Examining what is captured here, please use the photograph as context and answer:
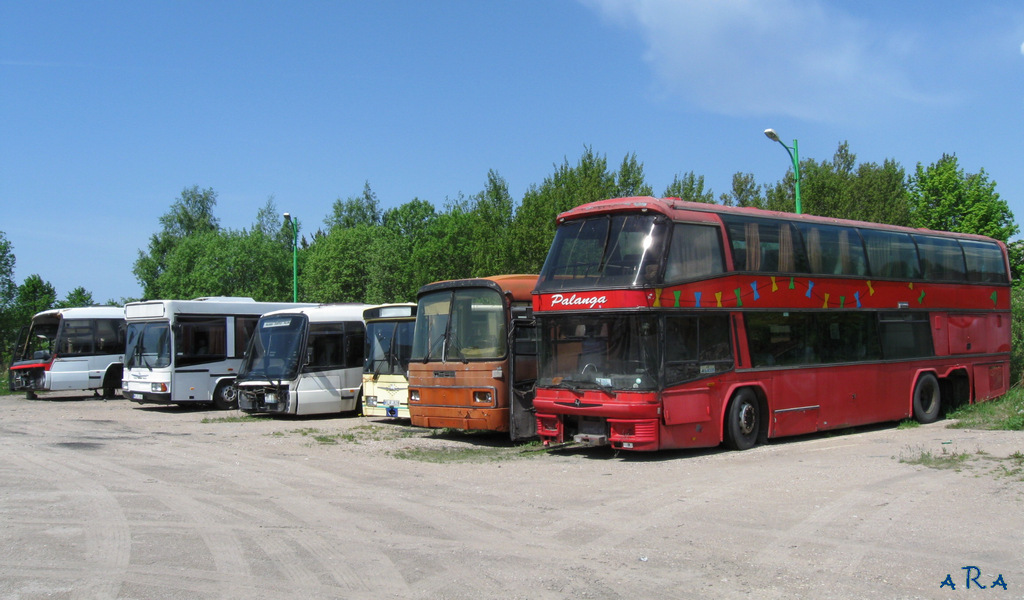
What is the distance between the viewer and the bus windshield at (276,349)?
19844mm

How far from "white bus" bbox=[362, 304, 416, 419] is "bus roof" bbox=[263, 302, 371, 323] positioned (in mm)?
1951

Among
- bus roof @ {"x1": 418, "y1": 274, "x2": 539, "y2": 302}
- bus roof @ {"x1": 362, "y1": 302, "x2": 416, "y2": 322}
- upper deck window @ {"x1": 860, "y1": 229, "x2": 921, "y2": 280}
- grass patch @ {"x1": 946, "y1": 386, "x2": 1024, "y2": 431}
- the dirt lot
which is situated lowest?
the dirt lot

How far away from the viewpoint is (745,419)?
1344cm

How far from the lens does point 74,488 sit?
34.4 ft

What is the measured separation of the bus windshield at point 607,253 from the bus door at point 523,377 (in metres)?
1.32

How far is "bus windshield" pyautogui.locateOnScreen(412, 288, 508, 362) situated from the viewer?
14.4m

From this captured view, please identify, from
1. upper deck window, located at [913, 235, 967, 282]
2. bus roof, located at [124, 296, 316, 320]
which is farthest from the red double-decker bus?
bus roof, located at [124, 296, 316, 320]

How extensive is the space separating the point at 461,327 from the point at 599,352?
3.12 meters

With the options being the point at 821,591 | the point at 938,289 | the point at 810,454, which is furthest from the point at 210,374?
the point at 821,591

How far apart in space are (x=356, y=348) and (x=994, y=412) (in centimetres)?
1401

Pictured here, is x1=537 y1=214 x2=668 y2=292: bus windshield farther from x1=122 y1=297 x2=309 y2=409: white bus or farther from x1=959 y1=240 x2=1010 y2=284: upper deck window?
A: x1=122 y1=297 x2=309 y2=409: white bus

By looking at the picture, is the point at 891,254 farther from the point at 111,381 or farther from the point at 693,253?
the point at 111,381

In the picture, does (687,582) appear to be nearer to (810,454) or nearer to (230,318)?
(810,454)

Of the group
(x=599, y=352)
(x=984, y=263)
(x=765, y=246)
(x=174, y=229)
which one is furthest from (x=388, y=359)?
(x=174, y=229)
